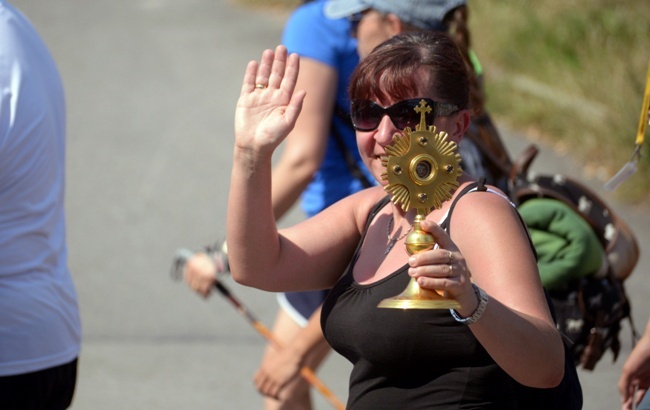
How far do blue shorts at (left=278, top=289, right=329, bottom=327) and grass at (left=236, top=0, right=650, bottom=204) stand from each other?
412 cm

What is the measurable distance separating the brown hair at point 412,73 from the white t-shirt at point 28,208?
0.84 meters

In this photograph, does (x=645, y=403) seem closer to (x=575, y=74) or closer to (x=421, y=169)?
(x=421, y=169)

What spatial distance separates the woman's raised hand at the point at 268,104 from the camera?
2227 millimetres

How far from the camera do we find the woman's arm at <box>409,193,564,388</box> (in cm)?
186

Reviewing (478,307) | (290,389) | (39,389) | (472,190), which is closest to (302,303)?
(290,389)

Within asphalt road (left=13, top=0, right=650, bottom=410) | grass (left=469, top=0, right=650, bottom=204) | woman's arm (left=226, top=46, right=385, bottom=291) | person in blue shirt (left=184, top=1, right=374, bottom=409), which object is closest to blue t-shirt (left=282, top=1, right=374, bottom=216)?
person in blue shirt (left=184, top=1, right=374, bottom=409)

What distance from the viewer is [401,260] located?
2230 millimetres

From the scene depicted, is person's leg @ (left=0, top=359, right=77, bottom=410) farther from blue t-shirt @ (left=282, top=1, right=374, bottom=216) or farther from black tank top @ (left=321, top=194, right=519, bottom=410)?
blue t-shirt @ (left=282, top=1, right=374, bottom=216)

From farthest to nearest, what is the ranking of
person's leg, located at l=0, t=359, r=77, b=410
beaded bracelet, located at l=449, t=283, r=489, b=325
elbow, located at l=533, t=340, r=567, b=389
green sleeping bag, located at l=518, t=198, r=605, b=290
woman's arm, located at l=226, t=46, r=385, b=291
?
green sleeping bag, located at l=518, t=198, r=605, b=290 < person's leg, located at l=0, t=359, r=77, b=410 < woman's arm, located at l=226, t=46, r=385, b=291 < elbow, located at l=533, t=340, r=567, b=389 < beaded bracelet, located at l=449, t=283, r=489, b=325

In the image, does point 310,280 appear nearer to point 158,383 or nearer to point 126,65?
point 158,383

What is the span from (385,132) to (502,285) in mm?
418

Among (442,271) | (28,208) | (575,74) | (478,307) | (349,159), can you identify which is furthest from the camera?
(575,74)

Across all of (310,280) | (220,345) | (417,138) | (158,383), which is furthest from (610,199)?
(417,138)

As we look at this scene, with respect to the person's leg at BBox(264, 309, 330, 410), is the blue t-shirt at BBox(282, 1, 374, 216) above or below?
above
